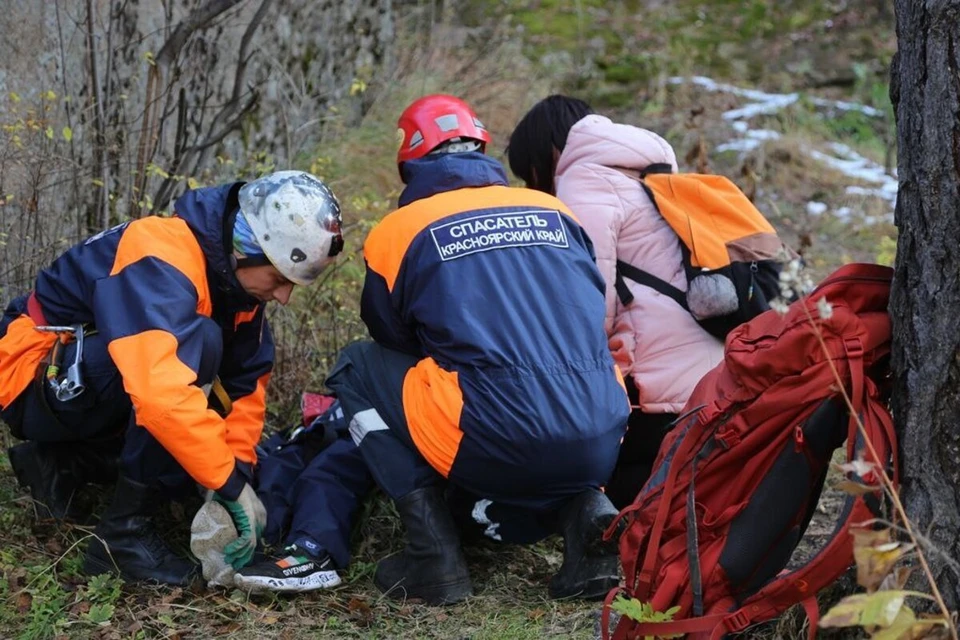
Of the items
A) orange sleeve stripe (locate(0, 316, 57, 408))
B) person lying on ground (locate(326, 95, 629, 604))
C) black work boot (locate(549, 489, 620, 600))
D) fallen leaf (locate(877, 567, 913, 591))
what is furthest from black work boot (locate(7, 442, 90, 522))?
fallen leaf (locate(877, 567, 913, 591))

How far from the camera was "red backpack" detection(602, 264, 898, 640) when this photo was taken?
2.50 metres

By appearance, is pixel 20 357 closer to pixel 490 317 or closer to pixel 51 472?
pixel 51 472

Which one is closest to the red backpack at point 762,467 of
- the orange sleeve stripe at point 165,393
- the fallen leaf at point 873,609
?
the fallen leaf at point 873,609

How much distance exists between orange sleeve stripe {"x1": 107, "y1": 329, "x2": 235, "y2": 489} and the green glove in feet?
0.98

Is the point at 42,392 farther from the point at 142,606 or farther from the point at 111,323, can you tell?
the point at 142,606

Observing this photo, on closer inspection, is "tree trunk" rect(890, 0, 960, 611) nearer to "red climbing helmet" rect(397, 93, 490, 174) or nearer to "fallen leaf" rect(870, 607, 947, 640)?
"fallen leaf" rect(870, 607, 947, 640)

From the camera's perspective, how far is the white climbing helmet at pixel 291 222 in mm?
3541

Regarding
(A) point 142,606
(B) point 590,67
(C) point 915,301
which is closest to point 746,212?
(C) point 915,301

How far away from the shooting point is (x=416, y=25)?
8.84 m

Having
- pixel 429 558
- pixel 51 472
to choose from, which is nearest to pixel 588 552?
pixel 429 558

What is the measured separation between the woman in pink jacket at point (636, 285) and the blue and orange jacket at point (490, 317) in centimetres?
36

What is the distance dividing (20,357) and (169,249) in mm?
627

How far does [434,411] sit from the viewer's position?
3.48m

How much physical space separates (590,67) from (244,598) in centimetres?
781
